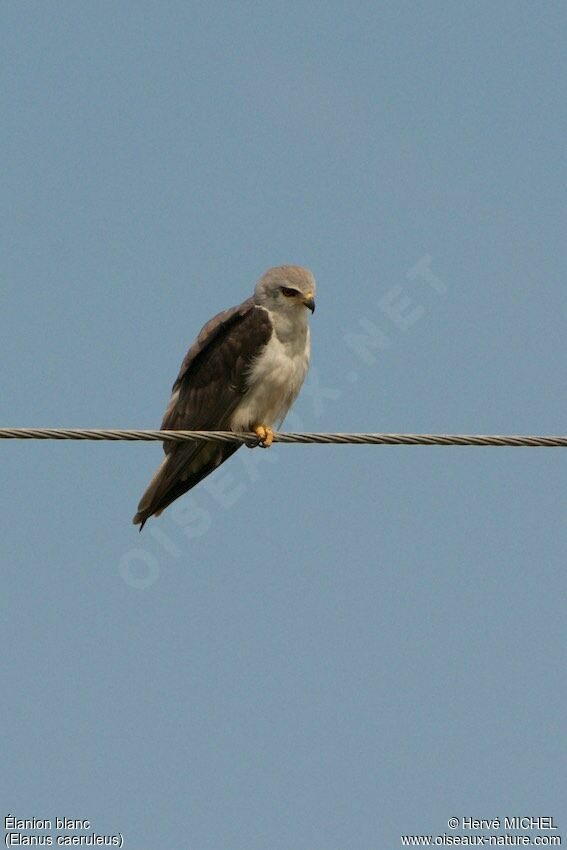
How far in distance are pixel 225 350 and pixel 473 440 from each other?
2798 millimetres

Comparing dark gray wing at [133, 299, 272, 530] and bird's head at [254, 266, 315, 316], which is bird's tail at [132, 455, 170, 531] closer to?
dark gray wing at [133, 299, 272, 530]

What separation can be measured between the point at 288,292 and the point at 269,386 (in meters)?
0.74

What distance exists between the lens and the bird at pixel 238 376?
859 cm

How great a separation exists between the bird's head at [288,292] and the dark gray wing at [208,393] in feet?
0.41

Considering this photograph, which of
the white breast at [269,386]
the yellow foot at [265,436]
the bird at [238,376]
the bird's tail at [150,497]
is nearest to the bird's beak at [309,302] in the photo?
the bird at [238,376]

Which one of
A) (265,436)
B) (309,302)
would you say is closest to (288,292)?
(309,302)

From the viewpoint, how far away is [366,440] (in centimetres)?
637

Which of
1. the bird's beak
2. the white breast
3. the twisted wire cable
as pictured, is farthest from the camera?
the bird's beak

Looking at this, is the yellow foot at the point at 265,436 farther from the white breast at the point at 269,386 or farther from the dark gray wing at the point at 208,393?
the dark gray wing at the point at 208,393

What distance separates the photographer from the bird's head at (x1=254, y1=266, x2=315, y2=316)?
8.77 metres

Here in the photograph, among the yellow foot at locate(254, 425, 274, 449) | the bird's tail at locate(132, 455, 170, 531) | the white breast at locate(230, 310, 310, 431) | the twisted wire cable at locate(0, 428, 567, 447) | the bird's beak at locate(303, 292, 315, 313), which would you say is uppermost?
the bird's beak at locate(303, 292, 315, 313)

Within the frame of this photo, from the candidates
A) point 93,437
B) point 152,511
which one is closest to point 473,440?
point 93,437

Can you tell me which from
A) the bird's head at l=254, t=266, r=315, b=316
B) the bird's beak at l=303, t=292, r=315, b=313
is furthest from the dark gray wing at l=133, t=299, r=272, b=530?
the bird's beak at l=303, t=292, r=315, b=313

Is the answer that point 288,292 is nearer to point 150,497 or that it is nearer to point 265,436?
point 265,436
